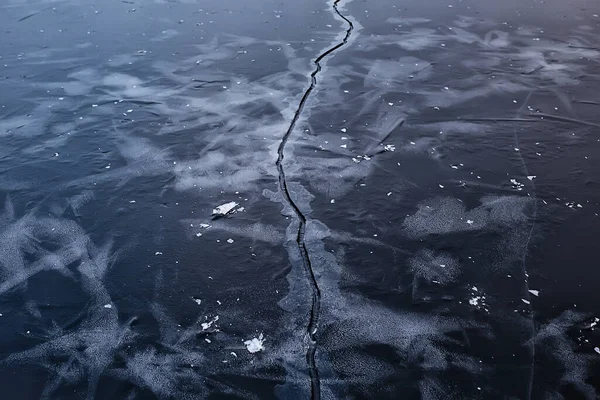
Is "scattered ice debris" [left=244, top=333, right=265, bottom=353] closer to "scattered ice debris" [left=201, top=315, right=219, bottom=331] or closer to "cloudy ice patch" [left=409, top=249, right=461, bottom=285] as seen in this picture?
"scattered ice debris" [left=201, top=315, right=219, bottom=331]

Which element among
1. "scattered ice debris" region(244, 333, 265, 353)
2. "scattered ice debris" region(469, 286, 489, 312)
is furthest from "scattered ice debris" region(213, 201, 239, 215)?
"scattered ice debris" region(469, 286, 489, 312)

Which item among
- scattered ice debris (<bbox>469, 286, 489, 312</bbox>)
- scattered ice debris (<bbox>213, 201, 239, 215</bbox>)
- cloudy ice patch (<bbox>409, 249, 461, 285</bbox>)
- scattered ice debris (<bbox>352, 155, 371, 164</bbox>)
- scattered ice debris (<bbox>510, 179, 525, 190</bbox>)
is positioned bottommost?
scattered ice debris (<bbox>213, 201, 239, 215</bbox>)

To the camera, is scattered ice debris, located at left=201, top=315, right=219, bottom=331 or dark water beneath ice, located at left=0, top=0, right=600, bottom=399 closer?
dark water beneath ice, located at left=0, top=0, right=600, bottom=399

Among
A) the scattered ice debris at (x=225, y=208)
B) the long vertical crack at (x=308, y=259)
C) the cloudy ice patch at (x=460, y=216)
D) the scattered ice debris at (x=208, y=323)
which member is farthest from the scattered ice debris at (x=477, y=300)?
the scattered ice debris at (x=225, y=208)

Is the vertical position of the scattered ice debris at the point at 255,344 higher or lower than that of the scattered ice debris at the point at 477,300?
lower

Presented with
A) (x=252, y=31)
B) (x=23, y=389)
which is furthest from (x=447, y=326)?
(x=252, y=31)

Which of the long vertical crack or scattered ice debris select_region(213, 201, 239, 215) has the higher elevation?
the long vertical crack

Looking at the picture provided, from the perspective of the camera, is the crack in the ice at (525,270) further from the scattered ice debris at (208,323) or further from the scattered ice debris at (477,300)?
the scattered ice debris at (208,323)
